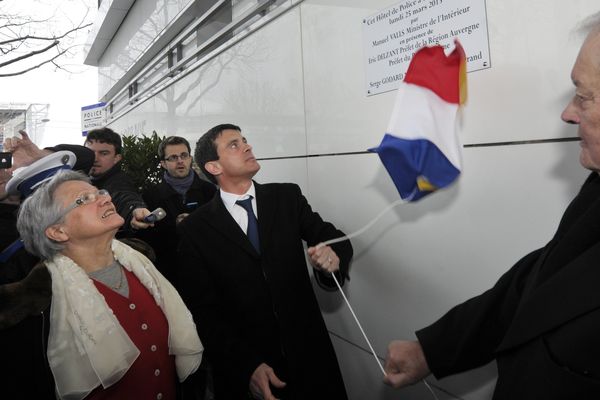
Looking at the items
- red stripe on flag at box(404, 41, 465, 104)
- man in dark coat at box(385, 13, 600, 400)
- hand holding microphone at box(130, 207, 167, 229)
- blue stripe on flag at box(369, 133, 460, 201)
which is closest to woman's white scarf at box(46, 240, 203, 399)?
hand holding microphone at box(130, 207, 167, 229)

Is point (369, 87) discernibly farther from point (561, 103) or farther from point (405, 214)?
point (561, 103)

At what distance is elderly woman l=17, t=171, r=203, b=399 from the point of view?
69.0 inches

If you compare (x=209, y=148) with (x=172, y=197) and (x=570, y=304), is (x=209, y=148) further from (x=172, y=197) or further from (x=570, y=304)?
(x=570, y=304)

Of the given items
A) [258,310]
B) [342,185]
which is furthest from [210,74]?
[258,310]

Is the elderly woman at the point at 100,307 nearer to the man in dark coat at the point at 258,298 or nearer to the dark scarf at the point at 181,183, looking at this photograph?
the man in dark coat at the point at 258,298

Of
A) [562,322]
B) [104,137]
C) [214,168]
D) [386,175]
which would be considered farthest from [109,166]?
[562,322]

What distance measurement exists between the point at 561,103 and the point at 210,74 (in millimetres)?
4480

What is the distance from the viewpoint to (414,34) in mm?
2199

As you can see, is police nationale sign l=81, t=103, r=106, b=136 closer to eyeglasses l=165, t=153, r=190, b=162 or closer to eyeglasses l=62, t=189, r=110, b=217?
eyeglasses l=165, t=153, r=190, b=162

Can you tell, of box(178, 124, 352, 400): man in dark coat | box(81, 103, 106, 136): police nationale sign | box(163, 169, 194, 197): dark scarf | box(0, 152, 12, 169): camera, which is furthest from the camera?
box(81, 103, 106, 136): police nationale sign

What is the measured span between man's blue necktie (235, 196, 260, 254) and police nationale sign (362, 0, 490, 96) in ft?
3.36

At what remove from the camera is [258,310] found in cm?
224

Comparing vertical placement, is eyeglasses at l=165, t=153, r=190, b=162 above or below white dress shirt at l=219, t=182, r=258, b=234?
above

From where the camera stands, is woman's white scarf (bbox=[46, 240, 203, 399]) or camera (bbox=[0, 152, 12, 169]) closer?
woman's white scarf (bbox=[46, 240, 203, 399])
